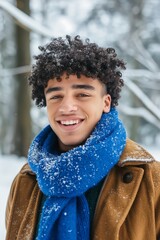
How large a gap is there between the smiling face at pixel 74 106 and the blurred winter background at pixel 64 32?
12.1 feet

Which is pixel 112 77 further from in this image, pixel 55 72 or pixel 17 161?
pixel 17 161

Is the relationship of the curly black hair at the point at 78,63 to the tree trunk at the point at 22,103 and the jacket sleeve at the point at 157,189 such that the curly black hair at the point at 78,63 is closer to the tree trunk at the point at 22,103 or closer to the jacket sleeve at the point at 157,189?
the jacket sleeve at the point at 157,189

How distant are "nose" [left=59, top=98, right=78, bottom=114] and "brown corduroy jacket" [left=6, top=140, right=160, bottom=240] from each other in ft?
1.08

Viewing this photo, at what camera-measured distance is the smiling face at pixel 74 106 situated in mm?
1703

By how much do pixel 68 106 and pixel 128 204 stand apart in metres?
0.52

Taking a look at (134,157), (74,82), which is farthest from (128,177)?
(74,82)

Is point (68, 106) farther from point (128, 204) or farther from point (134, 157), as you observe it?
point (128, 204)

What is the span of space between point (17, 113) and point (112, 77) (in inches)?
285

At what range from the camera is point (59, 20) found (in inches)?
607

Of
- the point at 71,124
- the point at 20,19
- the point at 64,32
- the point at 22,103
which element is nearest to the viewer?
the point at 71,124

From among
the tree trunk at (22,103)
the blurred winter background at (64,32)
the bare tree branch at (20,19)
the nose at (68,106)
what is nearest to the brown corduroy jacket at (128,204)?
the nose at (68,106)

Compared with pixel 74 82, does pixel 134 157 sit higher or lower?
lower

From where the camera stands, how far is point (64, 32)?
24.2 feet

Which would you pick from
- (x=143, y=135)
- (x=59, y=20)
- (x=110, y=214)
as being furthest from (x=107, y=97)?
(x=143, y=135)
